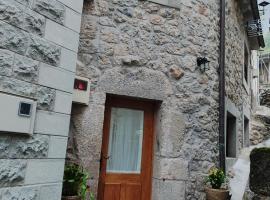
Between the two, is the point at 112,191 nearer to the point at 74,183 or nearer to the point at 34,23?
the point at 74,183

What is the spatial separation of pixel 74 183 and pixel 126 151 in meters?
1.02

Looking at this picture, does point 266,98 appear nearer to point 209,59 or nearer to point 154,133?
point 209,59

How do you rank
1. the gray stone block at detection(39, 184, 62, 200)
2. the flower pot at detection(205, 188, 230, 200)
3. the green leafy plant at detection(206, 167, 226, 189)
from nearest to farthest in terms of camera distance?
the gray stone block at detection(39, 184, 62, 200) → the flower pot at detection(205, 188, 230, 200) → the green leafy plant at detection(206, 167, 226, 189)

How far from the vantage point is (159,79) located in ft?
13.4

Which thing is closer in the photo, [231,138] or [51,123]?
[51,123]

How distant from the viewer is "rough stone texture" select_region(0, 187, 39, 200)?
2.32 meters

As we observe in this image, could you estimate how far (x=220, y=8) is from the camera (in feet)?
17.1

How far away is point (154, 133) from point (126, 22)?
1.56 m

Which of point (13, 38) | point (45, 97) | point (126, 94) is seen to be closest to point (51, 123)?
point (45, 97)

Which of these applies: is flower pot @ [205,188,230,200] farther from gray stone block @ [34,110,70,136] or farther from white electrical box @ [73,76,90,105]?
gray stone block @ [34,110,70,136]

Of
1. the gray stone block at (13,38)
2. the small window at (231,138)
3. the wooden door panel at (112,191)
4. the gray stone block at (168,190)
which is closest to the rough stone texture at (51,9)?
the gray stone block at (13,38)

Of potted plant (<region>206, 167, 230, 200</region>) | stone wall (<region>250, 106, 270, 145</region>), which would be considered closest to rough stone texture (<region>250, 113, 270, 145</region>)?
stone wall (<region>250, 106, 270, 145</region>)

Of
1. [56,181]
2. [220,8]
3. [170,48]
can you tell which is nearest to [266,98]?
[220,8]

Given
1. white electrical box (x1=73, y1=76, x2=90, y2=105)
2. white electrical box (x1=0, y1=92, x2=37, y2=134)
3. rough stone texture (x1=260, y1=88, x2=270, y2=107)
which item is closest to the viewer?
white electrical box (x1=0, y1=92, x2=37, y2=134)
